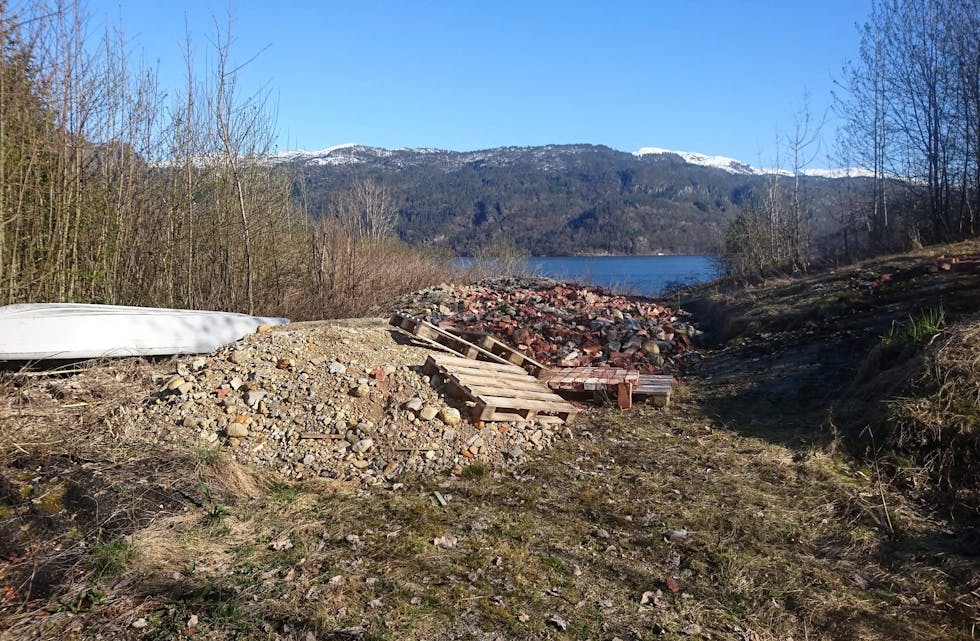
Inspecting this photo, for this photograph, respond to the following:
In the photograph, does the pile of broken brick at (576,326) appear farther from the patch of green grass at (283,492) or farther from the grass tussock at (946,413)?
the patch of green grass at (283,492)

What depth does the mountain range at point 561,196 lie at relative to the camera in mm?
79875

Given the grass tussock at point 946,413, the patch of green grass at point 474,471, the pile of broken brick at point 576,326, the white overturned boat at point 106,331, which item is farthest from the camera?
the pile of broken brick at point 576,326

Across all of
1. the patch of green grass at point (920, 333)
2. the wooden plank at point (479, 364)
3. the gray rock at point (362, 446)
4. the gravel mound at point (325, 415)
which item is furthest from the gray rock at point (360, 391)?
the patch of green grass at point (920, 333)

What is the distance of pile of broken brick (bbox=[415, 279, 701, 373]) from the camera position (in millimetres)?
8445

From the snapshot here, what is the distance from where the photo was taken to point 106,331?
570 centimetres

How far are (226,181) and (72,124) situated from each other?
208cm

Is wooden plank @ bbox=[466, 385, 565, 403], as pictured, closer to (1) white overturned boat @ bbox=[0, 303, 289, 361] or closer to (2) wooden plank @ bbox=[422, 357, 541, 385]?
(2) wooden plank @ bbox=[422, 357, 541, 385]

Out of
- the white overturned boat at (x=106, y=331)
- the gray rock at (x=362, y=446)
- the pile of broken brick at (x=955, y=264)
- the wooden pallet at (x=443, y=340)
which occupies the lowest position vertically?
the gray rock at (x=362, y=446)

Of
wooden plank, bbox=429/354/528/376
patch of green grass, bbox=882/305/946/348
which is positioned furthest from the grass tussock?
wooden plank, bbox=429/354/528/376

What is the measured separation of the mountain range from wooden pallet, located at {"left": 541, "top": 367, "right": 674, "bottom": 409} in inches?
1202

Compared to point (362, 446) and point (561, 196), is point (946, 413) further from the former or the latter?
point (561, 196)

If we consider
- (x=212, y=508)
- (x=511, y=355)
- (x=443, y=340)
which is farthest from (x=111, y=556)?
(x=511, y=355)

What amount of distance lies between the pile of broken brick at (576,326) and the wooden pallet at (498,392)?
1.75 metres

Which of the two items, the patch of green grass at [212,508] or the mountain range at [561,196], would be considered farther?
the mountain range at [561,196]
